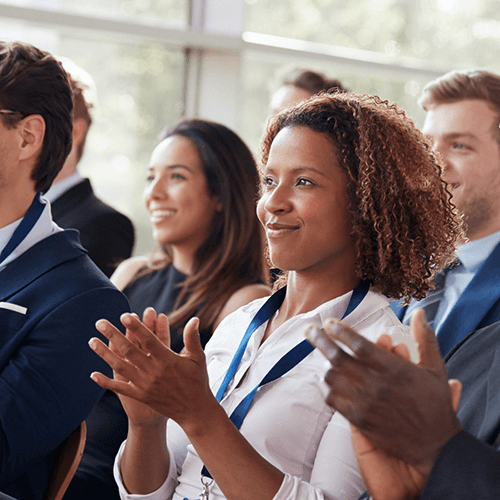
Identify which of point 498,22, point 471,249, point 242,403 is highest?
point 498,22

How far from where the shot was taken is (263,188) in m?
1.69

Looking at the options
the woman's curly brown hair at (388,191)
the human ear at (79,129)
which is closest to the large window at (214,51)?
the human ear at (79,129)

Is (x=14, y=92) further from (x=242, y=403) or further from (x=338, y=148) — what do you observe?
(x=242, y=403)

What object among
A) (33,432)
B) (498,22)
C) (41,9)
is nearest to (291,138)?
(33,432)

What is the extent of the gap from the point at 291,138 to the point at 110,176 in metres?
3.10

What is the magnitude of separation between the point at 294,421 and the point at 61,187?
6.23 feet

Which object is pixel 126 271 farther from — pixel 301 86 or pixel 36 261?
pixel 301 86

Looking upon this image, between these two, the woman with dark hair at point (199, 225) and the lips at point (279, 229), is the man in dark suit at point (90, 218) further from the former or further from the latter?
the lips at point (279, 229)

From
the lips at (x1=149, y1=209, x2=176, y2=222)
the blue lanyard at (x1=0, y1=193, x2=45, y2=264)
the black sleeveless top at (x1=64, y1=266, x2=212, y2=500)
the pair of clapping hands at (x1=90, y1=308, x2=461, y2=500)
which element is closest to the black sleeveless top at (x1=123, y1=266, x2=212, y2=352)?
the black sleeveless top at (x1=64, y1=266, x2=212, y2=500)

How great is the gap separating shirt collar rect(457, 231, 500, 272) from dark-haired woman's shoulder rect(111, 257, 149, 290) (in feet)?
4.76

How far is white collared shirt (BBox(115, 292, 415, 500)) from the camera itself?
125cm

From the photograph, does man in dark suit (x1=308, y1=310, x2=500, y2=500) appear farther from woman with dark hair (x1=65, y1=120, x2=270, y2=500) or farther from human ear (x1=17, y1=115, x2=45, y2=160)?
woman with dark hair (x1=65, y1=120, x2=270, y2=500)

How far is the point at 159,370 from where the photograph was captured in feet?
3.59

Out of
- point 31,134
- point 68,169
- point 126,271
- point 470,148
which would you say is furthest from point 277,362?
point 68,169
